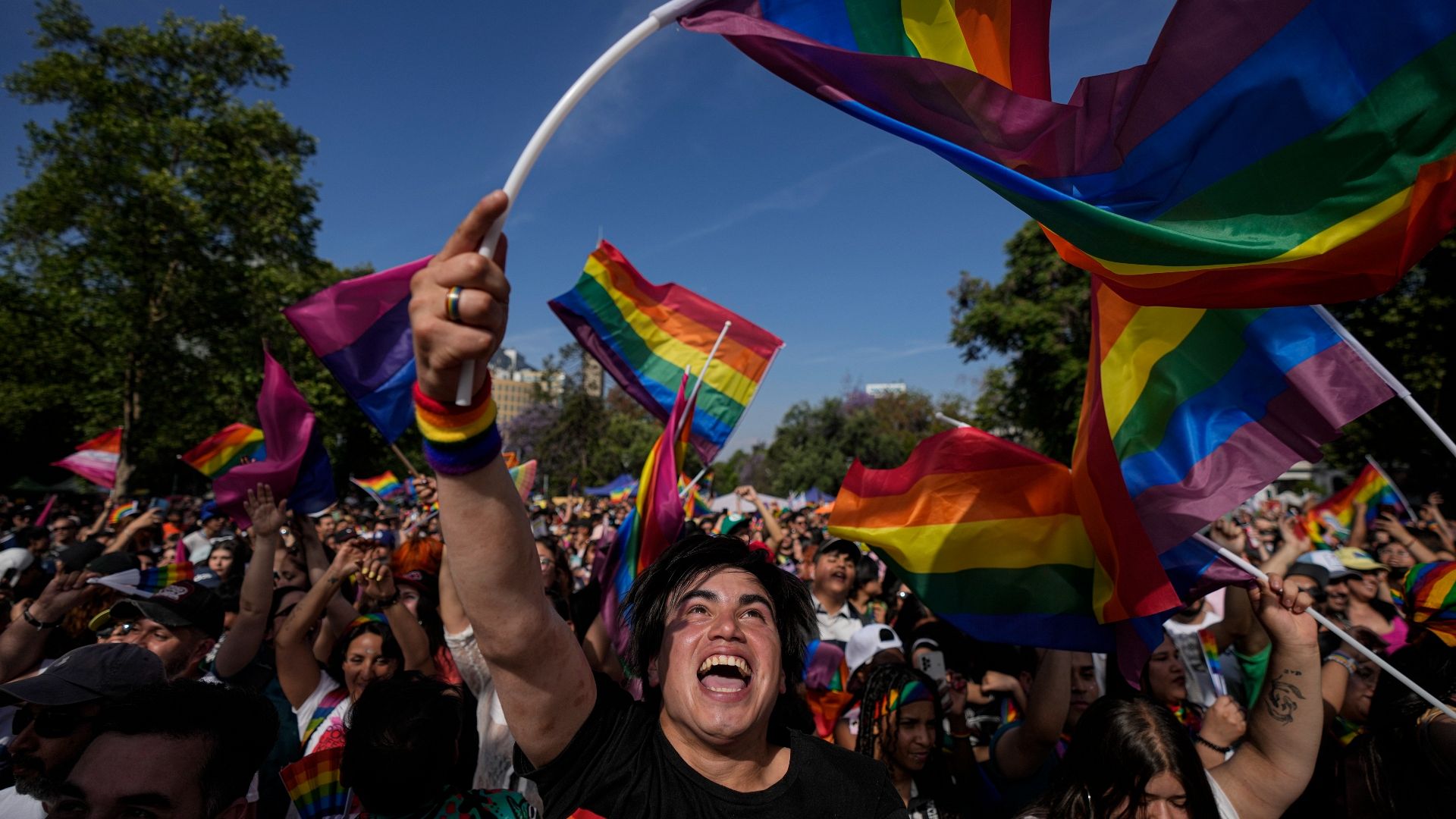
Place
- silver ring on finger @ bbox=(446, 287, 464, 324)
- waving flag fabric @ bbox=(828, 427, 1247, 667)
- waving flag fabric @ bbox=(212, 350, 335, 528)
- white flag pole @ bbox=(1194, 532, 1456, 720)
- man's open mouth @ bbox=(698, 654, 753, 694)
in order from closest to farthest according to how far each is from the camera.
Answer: silver ring on finger @ bbox=(446, 287, 464, 324)
man's open mouth @ bbox=(698, 654, 753, 694)
white flag pole @ bbox=(1194, 532, 1456, 720)
waving flag fabric @ bbox=(828, 427, 1247, 667)
waving flag fabric @ bbox=(212, 350, 335, 528)

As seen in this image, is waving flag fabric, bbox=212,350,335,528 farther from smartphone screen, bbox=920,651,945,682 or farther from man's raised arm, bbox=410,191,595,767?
man's raised arm, bbox=410,191,595,767

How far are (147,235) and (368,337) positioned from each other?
60.8 ft

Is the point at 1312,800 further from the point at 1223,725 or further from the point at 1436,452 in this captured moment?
the point at 1436,452

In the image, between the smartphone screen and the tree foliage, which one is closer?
the smartphone screen

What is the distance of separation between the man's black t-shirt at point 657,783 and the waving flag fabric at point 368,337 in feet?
14.2

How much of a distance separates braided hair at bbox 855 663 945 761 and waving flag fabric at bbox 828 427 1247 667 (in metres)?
0.42

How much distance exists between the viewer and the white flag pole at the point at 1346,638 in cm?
227

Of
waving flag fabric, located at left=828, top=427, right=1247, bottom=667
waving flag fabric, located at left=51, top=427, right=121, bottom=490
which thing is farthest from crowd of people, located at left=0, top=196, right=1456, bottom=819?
waving flag fabric, located at left=51, top=427, right=121, bottom=490

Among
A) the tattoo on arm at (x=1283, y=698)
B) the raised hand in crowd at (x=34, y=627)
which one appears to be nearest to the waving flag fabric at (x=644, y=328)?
the raised hand in crowd at (x=34, y=627)

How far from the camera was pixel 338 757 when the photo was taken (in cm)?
254

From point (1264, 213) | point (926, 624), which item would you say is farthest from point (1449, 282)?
point (1264, 213)

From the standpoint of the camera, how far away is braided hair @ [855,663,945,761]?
3.18m

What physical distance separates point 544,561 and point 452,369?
3.98m

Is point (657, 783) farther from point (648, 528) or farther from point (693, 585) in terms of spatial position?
point (648, 528)
